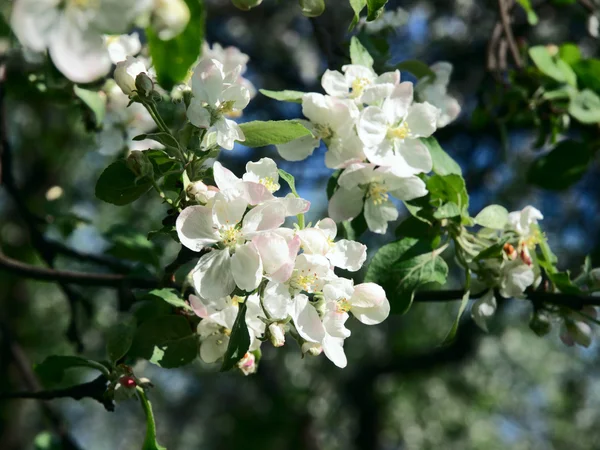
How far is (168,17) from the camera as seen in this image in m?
0.55

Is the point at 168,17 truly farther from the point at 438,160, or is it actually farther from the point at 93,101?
the point at 93,101

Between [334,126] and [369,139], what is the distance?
0.06m

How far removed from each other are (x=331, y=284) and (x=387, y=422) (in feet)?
23.4

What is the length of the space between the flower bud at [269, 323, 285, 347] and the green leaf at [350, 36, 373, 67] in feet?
1.51

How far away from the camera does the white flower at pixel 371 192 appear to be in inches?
39.0

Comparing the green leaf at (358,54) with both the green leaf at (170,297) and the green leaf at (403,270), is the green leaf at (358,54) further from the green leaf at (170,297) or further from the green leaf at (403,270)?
the green leaf at (170,297)

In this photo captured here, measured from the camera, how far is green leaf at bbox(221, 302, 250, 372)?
2.71ft

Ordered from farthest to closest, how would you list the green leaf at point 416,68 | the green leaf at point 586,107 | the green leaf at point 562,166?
the green leaf at point 562,166
the green leaf at point 586,107
the green leaf at point 416,68

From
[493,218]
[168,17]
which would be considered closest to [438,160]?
[493,218]

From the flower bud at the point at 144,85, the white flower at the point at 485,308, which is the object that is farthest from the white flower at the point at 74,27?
the white flower at the point at 485,308

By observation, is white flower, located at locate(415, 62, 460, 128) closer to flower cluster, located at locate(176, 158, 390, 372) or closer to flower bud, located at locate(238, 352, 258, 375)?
flower cluster, located at locate(176, 158, 390, 372)

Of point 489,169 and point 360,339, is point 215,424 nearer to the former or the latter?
point 360,339

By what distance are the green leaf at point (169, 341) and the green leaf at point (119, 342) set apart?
27 millimetres

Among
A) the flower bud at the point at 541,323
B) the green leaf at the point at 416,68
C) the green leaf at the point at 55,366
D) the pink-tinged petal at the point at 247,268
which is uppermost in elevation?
the pink-tinged petal at the point at 247,268
